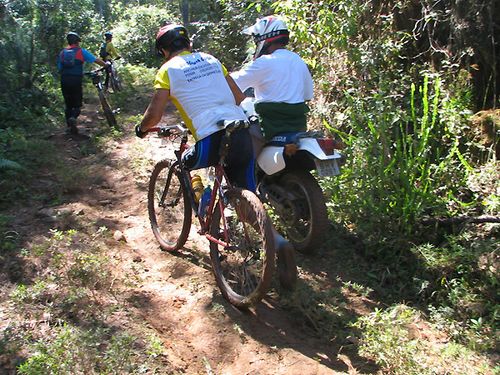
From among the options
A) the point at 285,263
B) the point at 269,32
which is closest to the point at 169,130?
the point at 269,32

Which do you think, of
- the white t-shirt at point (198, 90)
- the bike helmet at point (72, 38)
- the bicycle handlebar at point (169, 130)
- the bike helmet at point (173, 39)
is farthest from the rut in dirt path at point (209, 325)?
the bike helmet at point (72, 38)

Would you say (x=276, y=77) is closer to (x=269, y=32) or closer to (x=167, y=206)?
(x=269, y=32)

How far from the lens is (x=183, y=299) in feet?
12.9

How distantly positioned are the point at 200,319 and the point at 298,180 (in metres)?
1.74

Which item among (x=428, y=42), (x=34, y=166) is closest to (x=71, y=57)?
(x=34, y=166)

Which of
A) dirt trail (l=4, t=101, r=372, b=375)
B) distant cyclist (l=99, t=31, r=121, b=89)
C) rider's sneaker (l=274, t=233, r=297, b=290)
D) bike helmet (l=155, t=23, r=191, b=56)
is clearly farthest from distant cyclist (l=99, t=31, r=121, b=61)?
rider's sneaker (l=274, t=233, r=297, b=290)

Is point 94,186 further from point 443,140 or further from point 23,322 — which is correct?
point 443,140

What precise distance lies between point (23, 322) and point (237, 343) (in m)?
1.50

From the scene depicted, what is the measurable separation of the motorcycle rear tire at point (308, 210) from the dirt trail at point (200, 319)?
0.84 meters

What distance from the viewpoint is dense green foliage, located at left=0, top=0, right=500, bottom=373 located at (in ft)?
13.4

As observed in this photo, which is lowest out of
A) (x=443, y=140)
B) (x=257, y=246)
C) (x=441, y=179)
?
(x=257, y=246)

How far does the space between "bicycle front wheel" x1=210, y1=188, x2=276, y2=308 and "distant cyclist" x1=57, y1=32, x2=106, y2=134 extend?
575 centimetres

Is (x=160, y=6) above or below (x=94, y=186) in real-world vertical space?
above

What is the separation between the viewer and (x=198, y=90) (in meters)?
3.91
